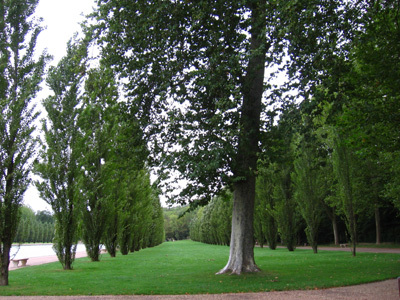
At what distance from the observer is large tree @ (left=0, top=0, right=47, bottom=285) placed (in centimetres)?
1023

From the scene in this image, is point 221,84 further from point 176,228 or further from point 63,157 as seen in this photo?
point 176,228

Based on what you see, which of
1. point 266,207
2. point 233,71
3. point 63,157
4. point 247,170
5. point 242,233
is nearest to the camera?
point 233,71

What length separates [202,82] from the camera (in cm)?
963

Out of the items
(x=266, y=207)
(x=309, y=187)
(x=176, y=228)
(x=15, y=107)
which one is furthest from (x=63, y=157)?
(x=176, y=228)

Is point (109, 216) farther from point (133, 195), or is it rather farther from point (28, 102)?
point (28, 102)

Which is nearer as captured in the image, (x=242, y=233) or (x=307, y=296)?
(x=307, y=296)

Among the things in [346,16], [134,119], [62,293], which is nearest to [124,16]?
[134,119]

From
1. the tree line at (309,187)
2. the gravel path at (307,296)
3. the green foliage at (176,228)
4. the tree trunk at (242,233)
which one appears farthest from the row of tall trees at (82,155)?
the green foliage at (176,228)

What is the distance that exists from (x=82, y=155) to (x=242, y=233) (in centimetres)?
1004

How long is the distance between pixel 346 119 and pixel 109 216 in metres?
14.0

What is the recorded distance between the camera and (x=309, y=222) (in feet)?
72.0

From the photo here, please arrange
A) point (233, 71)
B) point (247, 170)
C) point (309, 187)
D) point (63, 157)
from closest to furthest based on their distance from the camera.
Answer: point (233, 71) → point (247, 170) → point (63, 157) → point (309, 187)

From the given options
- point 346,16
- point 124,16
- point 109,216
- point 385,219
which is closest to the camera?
point 346,16

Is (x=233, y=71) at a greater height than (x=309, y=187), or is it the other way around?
(x=233, y=71)
